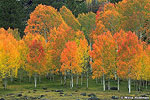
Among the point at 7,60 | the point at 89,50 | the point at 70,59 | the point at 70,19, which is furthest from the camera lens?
the point at 70,19

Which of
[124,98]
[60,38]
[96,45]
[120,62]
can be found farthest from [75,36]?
[124,98]

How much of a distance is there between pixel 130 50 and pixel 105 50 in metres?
7.46

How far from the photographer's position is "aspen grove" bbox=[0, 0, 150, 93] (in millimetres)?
69938

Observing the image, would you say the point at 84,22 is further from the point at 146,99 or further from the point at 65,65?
the point at 146,99

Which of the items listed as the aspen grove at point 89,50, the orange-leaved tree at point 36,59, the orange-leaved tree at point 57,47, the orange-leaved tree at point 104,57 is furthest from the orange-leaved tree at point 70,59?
the orange-leaved tree at point 36,59

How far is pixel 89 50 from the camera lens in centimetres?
8025

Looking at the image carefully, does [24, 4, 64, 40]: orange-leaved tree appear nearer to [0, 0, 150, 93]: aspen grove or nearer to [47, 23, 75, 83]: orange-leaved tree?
[0, 0, 150, 93]: aspen grove

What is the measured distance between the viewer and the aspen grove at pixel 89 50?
69938 millimetres

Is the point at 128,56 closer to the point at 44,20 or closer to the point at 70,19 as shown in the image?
the point at 70,19

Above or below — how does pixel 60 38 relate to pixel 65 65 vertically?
above

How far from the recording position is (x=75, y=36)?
88688mm

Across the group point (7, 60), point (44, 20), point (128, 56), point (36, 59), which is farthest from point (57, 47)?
point (128, 56)

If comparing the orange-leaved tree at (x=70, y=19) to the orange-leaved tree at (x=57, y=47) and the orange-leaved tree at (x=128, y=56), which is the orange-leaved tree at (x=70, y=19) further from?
the orange-leaved tree at (x=128, y=56)

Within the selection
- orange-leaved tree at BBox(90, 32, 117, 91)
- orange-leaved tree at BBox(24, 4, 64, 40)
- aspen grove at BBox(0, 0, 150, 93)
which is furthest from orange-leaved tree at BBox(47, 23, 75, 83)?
orange-leaved tree at BBox(24, 4, 64, 40)
